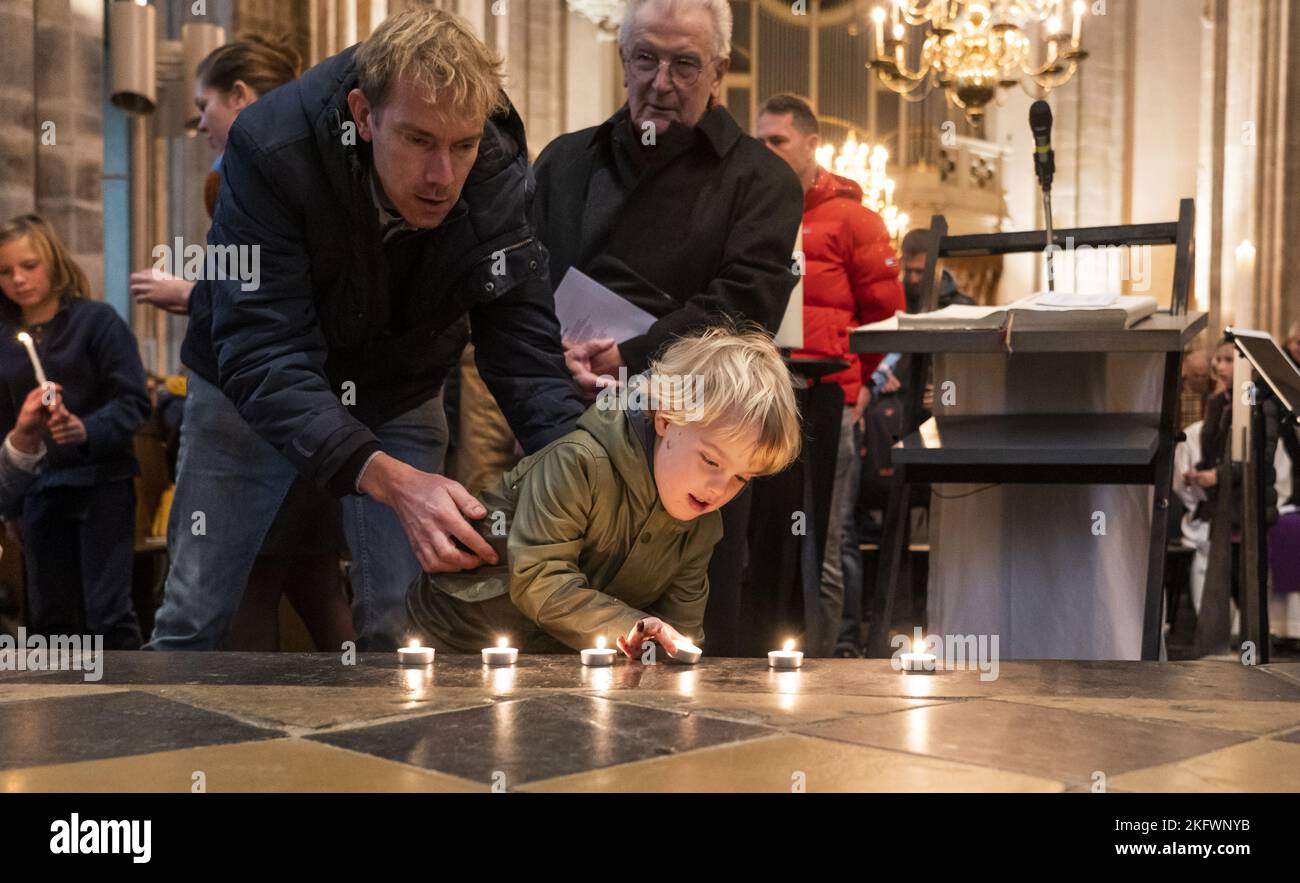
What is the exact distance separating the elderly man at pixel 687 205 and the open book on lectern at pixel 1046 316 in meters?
0.32

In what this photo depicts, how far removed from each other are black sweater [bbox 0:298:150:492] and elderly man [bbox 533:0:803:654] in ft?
6.39

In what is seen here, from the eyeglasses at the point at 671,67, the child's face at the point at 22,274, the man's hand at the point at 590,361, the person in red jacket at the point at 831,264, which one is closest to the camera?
the man's hand at the point at 590,361

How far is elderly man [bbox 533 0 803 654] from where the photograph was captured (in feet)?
11.0

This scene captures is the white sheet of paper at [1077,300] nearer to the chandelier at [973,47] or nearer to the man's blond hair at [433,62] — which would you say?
the man's blond hair at [433,62]

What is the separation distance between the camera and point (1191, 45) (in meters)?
17.0

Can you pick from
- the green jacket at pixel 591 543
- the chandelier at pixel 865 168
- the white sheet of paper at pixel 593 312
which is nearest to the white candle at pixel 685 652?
the green jacket at pixel 591 543

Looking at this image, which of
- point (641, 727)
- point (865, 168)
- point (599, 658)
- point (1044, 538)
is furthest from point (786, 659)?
point (865, 168)

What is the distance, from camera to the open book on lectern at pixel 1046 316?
10.9 ft

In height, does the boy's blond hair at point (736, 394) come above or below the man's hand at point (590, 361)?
below

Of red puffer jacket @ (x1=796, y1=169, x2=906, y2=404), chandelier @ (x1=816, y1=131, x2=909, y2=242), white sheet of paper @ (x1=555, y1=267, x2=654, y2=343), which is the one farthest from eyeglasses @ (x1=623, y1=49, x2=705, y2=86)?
chandelier @ (x1=816, y1=131, x2=909, y2=242)

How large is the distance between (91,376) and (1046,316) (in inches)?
123

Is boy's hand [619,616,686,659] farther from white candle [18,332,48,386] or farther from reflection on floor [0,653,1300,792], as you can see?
white candle [18,332,48,386]
